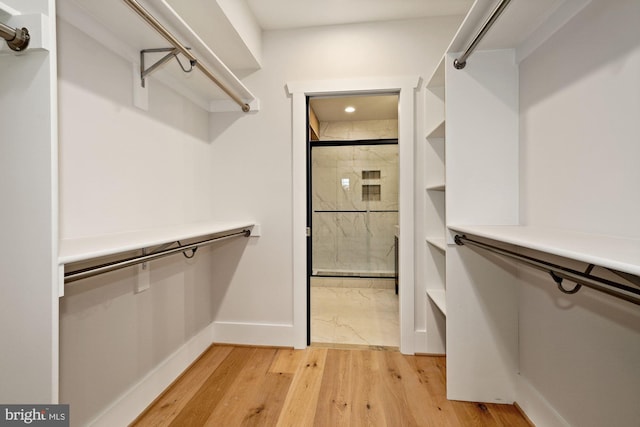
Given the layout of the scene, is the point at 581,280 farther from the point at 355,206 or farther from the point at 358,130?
the point at 358,130

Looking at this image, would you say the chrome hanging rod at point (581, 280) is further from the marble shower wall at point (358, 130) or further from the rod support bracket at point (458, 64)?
the marble shower wall at point (358, 130)

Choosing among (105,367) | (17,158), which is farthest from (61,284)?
(105,367)

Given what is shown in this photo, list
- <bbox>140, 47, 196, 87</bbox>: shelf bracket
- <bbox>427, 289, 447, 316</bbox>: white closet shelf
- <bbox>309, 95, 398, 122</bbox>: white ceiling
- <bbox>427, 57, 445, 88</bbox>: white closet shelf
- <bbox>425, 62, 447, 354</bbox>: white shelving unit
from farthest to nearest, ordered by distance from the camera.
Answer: <bbox>309, 95, 398, 122</bbox>: white ceiling
<bbox>425, 62, 447, 354</bbox>: white shelving unit
<bbox>427, 289, 447, 316</bbox>: white closet shelf
<bbox>427, 57, 445, 88</bbox>: white closet shelf
<bbox>140, 47, 196, 87</bbox>: shelf bracket

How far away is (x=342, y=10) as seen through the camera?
204cm

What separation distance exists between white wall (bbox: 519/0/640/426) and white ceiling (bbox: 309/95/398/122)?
2009 mm

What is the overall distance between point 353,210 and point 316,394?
2471mm

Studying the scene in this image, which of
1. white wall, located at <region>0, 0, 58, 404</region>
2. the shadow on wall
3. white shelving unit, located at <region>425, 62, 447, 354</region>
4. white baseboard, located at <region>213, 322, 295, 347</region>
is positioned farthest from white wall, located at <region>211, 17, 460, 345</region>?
white wall, located at <region>0, 0, 58, 404</region>

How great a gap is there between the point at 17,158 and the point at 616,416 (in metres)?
1.89

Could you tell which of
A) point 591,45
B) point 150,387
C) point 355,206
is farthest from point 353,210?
point 591,45

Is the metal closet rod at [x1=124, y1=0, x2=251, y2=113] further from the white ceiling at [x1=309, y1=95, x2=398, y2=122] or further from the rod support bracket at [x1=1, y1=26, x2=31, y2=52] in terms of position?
the white ceiling at [x1=309, y1=95, x2=398, y2=122]

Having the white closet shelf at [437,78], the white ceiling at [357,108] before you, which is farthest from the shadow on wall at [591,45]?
the white ceiling at [357,108]

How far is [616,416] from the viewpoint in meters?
0.99

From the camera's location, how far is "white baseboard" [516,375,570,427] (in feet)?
4.17

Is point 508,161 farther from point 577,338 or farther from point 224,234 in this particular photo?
point 224,234
